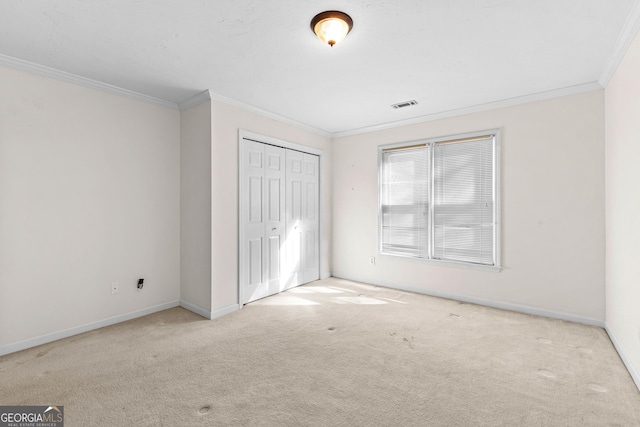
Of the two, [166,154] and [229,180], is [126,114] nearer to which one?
[166,154]

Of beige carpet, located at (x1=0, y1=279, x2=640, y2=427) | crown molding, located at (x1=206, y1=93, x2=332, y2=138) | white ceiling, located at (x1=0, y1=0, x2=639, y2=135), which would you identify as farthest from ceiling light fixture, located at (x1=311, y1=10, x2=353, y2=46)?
beige carpet, located at (x1=0, y1=279, x2=640, y2=427)

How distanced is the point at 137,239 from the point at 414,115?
159 inches

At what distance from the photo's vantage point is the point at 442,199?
4207mm

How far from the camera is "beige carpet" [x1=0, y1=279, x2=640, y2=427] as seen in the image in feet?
6.20

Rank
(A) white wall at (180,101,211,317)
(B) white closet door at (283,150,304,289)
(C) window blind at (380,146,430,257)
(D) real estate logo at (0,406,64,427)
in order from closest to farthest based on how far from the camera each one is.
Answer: (D) real estate logo at (0,406,64,427) → (A) white wall at (180,101,211,317) → (C) window blind at (380,146,430,257) → (B) white closet door at (283,150,304,289)

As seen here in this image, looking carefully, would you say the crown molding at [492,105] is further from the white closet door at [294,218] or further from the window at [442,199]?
the white closet door at [294,218]

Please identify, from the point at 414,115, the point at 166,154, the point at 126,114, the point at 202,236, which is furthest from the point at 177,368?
the point at 414,115

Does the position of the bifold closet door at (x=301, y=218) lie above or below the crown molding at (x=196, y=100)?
below

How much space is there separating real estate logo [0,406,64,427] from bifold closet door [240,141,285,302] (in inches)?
82.4

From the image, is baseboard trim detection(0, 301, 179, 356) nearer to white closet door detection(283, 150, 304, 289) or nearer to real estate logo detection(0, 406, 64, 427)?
real estate logo detection(0, 406, 64, 427)

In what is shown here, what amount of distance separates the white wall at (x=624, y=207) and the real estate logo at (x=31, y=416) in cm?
399

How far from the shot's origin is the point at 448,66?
9.28ft

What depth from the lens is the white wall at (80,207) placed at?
2.71m

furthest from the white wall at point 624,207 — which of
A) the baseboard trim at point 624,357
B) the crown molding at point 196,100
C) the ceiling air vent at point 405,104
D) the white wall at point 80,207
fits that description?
the white wall at point 80,207
